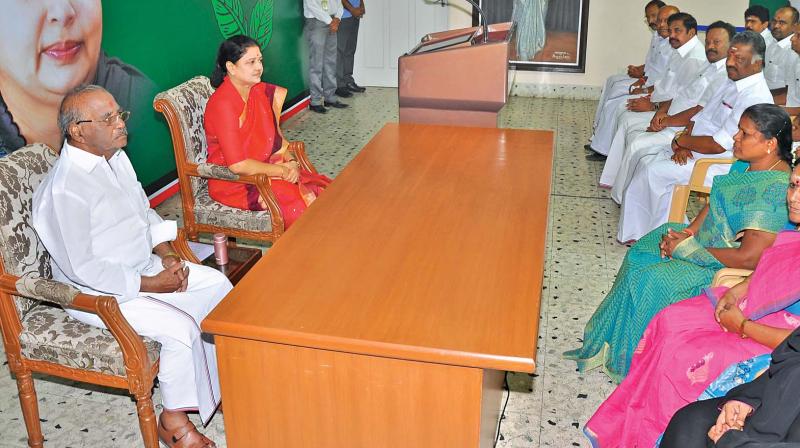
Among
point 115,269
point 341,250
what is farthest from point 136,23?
point 341,250

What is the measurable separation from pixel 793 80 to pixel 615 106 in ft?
4.03

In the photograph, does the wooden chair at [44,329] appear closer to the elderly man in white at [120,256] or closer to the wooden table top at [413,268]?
the elderly man in white at [120,256]

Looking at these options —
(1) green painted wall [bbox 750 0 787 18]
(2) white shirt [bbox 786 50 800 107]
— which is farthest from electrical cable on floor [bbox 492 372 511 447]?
(1) green painted wall [bbox 750 0 787 18]

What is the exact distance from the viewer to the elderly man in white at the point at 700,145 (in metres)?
3.64

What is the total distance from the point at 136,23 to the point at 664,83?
3.44 metres

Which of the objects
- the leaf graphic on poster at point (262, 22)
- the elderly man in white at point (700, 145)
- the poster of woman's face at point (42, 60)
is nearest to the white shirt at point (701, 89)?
the elderly man in white at point (700, 145)

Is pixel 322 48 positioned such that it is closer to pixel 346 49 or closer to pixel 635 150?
pixel 346 49

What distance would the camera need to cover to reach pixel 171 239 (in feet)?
8.77

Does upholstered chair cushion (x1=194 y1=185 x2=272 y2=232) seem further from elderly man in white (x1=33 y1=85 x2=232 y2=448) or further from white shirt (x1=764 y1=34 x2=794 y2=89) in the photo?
white shirt (x1=764 y1=34 x2=794 y2=89)

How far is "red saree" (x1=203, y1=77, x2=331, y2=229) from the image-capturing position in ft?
10.6

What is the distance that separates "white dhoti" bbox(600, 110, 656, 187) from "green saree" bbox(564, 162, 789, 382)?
2.04 m

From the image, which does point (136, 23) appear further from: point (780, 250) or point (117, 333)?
point (780, 250)

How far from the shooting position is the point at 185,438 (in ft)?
8.02

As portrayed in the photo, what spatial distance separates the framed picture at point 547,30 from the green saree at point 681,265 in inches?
200
